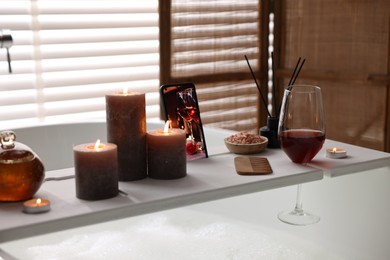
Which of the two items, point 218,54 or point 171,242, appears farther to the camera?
point 218,54

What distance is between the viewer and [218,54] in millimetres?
3449

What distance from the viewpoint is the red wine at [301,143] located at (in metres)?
1.34

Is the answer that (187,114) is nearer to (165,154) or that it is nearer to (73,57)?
(165,154)

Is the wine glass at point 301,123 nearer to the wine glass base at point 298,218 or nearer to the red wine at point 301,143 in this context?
the red wine at point 301,143

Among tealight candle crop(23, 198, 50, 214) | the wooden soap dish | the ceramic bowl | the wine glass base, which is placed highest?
the ceramic bowl

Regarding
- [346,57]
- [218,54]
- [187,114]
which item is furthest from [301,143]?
[218,54]

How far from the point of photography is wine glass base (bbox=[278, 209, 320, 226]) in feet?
5.22

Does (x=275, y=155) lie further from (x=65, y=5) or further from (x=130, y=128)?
(x=65, y=5)

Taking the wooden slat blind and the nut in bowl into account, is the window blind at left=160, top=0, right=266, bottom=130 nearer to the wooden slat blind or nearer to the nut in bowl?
the wooden slat blind

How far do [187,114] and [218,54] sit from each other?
2.02 m

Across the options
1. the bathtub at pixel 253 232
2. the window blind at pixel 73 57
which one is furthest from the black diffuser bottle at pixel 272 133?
the window blind at pixel 73 57

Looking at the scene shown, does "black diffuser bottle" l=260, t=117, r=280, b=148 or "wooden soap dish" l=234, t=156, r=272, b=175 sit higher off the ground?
"black diffuser bottle" l=260, t=117, r=280, b=148

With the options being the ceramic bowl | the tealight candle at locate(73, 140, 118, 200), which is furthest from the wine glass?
the tealight candle at locate(73, 140, 118, 200)

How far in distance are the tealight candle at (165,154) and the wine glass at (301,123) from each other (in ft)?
0.81
